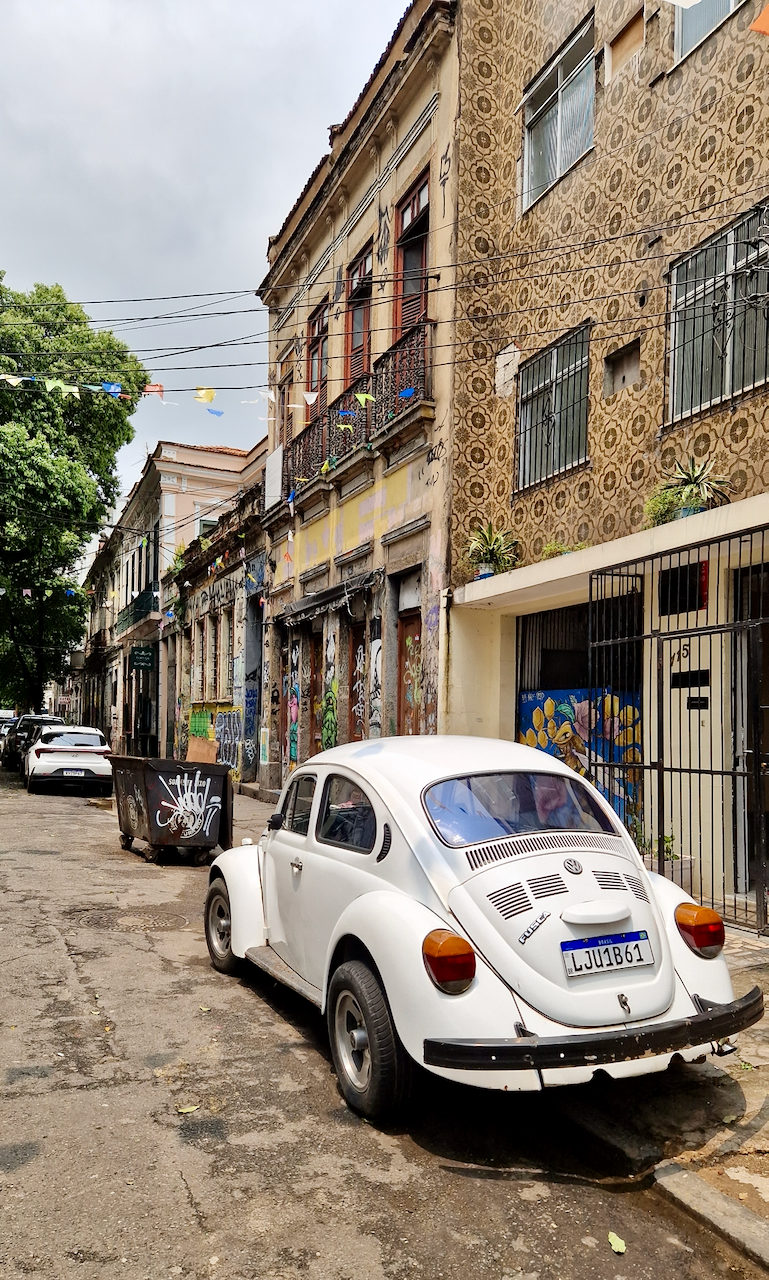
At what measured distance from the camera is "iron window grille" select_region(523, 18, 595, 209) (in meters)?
11.1

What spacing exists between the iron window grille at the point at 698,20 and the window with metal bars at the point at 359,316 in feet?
23.0

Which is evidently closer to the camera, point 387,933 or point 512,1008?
point 512,1008

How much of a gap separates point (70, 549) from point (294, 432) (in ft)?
20.9

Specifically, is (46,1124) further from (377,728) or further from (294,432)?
(294,432)

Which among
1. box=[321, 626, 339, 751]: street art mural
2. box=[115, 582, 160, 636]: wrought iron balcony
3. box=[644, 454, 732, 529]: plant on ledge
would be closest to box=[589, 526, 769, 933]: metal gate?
box=[644, 454, 732, 529]: plant on ledge

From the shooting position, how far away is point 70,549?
74.8 feet

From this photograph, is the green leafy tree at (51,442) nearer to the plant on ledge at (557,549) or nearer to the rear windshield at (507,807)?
the plant on ledge at (557,549)

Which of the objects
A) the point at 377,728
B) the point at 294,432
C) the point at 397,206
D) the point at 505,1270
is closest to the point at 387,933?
the point at 505,1270

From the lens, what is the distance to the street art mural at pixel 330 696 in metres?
16.5

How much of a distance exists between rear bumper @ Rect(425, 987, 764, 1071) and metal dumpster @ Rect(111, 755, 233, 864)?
7955mm

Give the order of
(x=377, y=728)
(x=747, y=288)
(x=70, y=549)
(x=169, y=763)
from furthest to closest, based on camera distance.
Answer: (x=70, y=549) → (x=377, y=728) → (x=169, y=763) → (x=747, y=288)

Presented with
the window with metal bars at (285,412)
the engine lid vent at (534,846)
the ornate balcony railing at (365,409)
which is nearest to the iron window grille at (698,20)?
the ornate balcony railing at (365,409)

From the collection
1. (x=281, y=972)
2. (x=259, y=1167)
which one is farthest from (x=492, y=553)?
(x=259, y=1167)

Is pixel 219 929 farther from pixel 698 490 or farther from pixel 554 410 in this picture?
pixel 554 410
